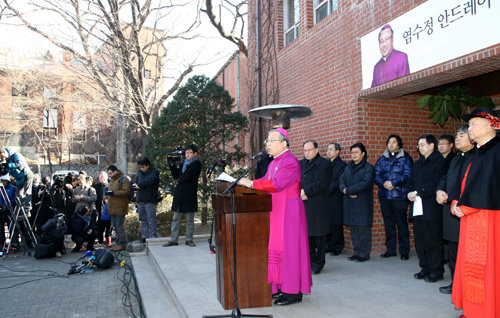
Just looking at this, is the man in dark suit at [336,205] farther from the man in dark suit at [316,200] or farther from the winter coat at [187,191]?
the winter coat at [187,191]

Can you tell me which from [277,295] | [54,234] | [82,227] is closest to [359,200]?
[277,295]

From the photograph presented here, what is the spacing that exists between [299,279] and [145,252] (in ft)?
16.7

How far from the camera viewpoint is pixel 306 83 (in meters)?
8.59

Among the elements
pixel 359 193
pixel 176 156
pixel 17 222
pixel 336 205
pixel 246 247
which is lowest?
pixel 17 222

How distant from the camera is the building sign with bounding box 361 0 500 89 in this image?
4.60 meters

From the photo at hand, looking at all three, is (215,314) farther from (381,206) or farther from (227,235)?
(381,206)

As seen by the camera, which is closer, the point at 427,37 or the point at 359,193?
the point at 427,37

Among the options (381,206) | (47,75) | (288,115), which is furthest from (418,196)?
(47,75)

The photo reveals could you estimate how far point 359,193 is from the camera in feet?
20.6

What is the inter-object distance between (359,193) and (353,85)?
2.03 metres

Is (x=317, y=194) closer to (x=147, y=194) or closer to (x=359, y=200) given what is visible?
(x=359, y=200)

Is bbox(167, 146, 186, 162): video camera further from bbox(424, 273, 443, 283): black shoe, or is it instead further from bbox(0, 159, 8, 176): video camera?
bbox(424, 273, 443, 283): black shoe

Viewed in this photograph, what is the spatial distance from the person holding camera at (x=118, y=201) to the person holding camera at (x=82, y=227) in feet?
1.69

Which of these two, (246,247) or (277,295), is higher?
(246,247)
